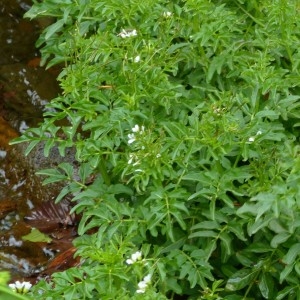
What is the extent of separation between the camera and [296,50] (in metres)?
3.04

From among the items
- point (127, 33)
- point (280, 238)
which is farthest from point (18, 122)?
point (280, 238)

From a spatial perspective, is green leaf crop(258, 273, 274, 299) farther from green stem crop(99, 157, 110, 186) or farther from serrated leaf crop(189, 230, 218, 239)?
green stem crop(99, 157, 110, 186)

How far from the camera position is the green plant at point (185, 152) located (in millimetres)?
2434

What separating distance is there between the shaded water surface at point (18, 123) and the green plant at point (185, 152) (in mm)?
952

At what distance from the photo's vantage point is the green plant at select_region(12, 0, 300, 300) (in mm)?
2434

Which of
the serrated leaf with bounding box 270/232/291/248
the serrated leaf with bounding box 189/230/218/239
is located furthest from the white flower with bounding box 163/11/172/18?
the serrated leaf with bounding box 270/232/291/248

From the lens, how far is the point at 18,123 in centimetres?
435

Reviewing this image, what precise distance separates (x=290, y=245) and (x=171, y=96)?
73 cm

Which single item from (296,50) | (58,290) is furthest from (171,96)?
(58,290)

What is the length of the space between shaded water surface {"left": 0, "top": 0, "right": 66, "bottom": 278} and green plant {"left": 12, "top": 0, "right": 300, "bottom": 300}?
3.12ft

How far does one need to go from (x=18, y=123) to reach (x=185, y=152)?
78.2 inches

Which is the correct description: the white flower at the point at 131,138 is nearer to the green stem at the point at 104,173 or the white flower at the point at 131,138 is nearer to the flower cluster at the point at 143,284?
the green stem at the point at 104,173

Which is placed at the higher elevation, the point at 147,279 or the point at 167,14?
the point at 167,14

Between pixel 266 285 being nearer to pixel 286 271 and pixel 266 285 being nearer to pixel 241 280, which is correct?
pixel 241 280
